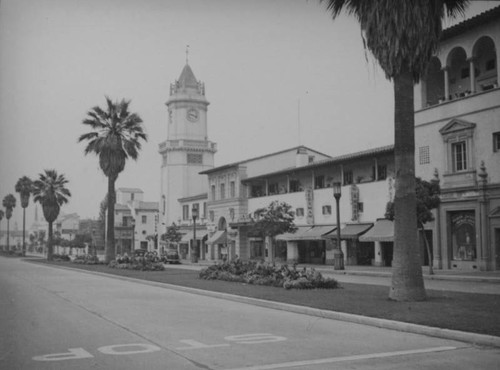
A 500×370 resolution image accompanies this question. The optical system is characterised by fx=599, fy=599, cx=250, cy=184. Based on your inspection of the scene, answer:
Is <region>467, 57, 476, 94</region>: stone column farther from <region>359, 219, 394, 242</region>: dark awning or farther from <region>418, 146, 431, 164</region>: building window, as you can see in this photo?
<region>359, 219, 394, 242</region>: dark awning

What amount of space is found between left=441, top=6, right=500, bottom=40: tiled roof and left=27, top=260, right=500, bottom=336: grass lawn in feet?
56.6

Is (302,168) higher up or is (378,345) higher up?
(302,168)

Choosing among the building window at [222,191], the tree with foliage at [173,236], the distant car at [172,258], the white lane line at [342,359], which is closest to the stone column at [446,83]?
the white lane line at [342,359]

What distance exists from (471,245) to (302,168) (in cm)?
1927

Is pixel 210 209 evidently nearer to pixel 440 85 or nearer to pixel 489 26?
pixel 440 85

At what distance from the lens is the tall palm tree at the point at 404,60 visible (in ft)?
47.9

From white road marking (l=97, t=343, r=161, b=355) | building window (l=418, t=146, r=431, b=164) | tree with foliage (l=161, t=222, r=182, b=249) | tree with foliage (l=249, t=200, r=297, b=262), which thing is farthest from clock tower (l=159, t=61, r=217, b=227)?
white road marking (l=97, t=343, r=161, b=355)

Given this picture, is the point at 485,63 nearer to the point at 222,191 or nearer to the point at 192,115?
the point at 222,191

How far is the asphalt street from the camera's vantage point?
27.2 ft

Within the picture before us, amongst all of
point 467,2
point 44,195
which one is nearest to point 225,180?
point 44,195

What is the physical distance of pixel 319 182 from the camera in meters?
49.1

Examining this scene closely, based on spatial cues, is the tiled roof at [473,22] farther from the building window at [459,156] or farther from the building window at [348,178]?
the building window at [348,178]

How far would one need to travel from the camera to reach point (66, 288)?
23.0 m

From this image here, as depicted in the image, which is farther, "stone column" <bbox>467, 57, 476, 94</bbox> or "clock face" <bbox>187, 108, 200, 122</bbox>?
"clock face" <bbox>187, 108, 200, 122</bbox>
